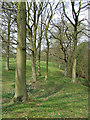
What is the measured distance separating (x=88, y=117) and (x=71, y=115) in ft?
2.15

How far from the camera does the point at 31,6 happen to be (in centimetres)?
1359

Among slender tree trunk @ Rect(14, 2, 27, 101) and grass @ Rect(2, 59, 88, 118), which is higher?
slender tree trunk @ Rect(14, 2, 27, 101)

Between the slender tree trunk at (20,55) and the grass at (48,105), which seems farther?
the slender tree trunk at (20,55)

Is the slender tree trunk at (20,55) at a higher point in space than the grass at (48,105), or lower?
higher

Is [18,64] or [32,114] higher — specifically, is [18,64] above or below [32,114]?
above

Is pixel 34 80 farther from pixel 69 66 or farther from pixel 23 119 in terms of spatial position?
pixel 69 66

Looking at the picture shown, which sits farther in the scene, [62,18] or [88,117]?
[62,18]

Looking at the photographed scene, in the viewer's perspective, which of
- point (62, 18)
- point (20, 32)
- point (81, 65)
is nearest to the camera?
point (20, 32)

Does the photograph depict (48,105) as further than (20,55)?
No

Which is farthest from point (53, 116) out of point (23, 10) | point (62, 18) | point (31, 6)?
point (62, 18)

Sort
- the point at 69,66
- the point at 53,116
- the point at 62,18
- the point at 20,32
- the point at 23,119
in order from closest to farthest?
the point at 23,119
the point at 53,116
the point at 20,32
the point at 62,18
the point at 69,66

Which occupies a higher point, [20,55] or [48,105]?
[20,55]

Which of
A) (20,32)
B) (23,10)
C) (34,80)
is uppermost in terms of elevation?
(23,10)

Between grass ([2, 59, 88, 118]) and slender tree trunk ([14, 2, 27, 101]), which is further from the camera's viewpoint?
slender tree trunk ([14, 2, 27, 101])
